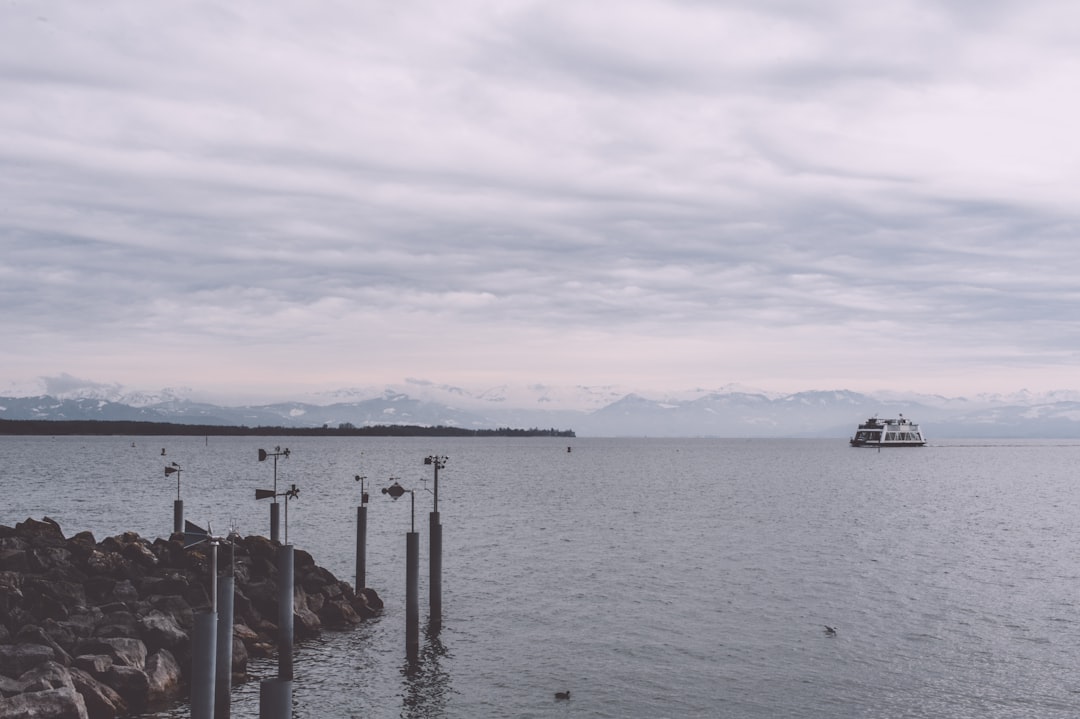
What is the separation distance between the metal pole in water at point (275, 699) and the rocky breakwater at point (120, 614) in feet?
26.9

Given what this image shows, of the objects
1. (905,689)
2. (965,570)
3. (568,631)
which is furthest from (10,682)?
(965,570)

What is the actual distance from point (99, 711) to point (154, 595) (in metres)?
9.12

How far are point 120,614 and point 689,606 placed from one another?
2353 centimetres

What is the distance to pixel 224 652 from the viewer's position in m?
24.6

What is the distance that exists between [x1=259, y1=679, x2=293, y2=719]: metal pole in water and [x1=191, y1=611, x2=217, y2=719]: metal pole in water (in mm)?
3386

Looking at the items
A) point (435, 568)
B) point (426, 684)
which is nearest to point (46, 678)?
point (426, 684)

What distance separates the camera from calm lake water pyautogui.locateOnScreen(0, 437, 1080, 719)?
29.6 metres

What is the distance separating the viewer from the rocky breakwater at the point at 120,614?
2591cm

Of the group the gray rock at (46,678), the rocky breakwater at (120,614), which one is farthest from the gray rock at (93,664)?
the gray rock at (46,678)

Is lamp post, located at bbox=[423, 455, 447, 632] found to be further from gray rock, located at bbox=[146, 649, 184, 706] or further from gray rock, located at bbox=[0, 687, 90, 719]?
gray rock, located at bbox=[0, 687, 90, 719]

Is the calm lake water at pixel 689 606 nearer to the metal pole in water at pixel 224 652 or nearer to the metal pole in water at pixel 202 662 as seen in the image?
the metal pole in water at pixel 224 652

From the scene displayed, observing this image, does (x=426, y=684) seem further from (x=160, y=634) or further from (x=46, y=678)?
(x=46, y=678)

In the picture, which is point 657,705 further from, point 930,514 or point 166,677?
point 930,514

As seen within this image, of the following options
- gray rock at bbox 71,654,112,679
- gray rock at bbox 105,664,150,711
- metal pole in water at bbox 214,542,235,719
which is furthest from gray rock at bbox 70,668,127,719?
metal pole in water at bbox 214,542,235,719
